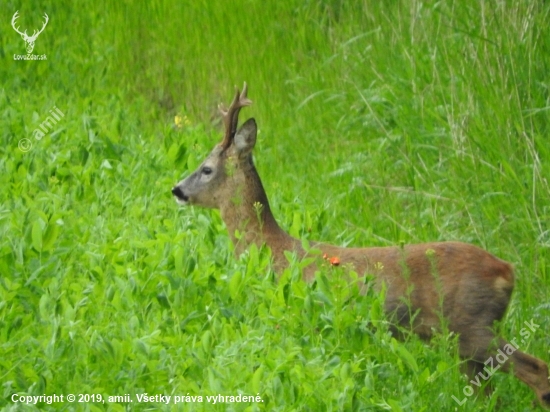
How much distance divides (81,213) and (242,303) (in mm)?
1900

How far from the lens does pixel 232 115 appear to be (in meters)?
7.21

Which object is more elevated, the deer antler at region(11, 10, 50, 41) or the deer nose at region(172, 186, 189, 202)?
the deer antler at region(11, 10, 50, 41)

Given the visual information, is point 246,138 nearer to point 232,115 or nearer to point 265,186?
point 232,115

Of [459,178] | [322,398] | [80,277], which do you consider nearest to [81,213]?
[80,277]

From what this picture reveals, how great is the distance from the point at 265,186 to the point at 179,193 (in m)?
1.07

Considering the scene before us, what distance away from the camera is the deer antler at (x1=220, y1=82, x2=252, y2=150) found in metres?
7.14

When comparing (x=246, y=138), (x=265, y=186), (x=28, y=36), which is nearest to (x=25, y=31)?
(x=28, y=36)

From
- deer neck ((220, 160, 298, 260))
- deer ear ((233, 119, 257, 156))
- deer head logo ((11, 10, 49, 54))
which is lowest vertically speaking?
deer neck ((220, 160, 298, 260))

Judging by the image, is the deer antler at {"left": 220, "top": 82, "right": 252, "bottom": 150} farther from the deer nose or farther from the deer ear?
the deer nose

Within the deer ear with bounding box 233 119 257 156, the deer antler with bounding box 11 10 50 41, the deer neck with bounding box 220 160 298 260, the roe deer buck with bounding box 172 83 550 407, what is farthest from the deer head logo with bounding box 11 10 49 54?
the roe deer buck with bounding box 172 83 550 407

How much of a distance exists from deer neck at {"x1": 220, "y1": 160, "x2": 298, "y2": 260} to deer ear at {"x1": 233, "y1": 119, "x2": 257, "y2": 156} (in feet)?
0.30

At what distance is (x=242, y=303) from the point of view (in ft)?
19.7

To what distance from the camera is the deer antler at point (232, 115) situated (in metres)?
7.14

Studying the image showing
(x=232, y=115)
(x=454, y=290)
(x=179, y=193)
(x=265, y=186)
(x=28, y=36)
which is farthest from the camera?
(x=28, y=36)
